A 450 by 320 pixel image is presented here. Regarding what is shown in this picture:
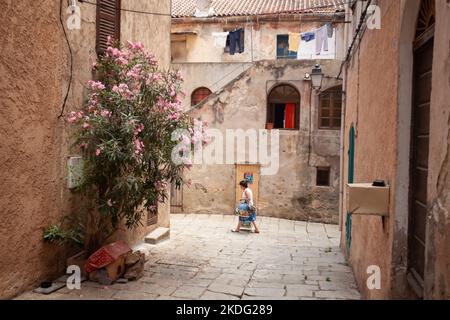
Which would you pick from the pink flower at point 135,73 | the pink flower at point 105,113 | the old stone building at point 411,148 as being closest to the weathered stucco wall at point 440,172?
the old stone building at point 411,148

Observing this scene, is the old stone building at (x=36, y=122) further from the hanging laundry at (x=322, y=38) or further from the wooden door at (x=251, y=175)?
the hanging laundry at (x=322, y=38)

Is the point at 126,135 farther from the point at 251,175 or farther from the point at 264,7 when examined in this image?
the point at 264,7

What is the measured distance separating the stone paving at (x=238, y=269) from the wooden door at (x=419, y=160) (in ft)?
8.90

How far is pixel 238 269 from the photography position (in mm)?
8336

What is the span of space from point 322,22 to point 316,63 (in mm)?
7693

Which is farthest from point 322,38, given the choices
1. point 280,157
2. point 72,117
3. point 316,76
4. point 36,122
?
point 36,122

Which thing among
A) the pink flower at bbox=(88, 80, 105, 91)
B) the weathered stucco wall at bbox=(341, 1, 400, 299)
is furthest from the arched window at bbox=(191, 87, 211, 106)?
the pink flower at bbox=(88, 80, 105, 91)

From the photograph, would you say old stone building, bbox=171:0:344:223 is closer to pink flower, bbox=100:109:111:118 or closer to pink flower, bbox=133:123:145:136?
pink flower, bbox=133:123:145:136

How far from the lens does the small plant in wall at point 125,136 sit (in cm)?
688

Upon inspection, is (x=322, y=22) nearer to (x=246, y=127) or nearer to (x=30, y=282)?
(x=246, y=127)

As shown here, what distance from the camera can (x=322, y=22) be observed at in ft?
71.3

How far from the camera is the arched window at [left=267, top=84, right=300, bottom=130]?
15703 millimetres

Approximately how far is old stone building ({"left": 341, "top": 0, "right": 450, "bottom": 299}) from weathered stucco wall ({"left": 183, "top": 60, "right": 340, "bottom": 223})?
887 centimetres

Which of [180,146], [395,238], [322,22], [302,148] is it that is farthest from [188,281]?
[322,22]
